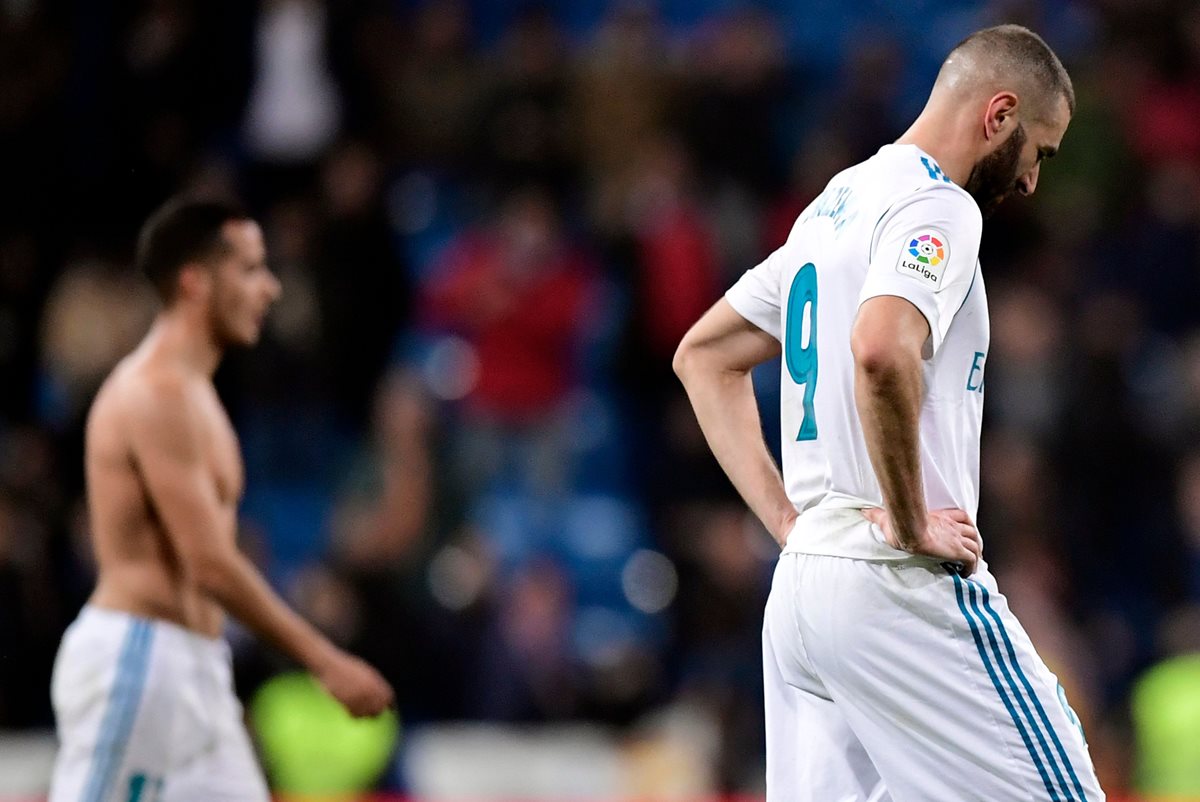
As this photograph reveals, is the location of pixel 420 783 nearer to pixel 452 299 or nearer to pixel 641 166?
pixel 452 299

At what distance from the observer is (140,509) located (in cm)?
553

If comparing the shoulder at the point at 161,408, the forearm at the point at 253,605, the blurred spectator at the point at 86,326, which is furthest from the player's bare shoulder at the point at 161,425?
the blurred spectator at the point at 86,326

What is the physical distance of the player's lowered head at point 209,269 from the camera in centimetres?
584

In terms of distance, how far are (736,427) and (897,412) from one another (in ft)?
2.95

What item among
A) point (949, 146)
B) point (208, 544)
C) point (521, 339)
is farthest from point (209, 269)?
point (521, 339)

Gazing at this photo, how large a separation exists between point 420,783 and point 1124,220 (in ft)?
18.7

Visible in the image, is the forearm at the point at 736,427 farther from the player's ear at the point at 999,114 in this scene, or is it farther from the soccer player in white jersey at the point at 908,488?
the player's ear at the point at 999,114

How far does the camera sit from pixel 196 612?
5531mm

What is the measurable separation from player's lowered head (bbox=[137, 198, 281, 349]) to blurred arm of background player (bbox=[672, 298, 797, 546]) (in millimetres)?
1694

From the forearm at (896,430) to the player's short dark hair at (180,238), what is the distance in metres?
2.63

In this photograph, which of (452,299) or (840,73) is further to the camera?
(840,73)

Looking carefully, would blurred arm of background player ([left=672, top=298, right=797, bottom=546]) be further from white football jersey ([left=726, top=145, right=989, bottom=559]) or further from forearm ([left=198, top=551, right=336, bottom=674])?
forearm ([left=198, top=551, right=336, bottom=674])

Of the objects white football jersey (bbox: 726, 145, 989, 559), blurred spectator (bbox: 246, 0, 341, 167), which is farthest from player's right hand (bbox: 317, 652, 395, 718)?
blurred spectator (bbox: 246, 0, 341, 167)

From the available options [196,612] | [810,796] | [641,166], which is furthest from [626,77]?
[810,796]
